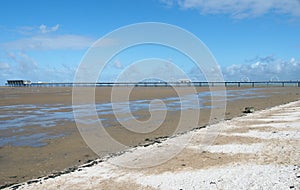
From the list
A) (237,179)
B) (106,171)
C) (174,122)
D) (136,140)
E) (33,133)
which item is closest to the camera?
(237,179)

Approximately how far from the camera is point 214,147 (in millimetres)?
11023

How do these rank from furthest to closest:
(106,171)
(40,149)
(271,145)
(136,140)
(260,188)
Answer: (136,140) < (40,149) < (271,145) < (106,171) < (260,188)

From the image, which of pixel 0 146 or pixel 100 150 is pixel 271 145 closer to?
pixel 100 150

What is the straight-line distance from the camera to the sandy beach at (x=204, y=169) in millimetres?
7285

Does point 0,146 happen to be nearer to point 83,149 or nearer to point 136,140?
point 83,149

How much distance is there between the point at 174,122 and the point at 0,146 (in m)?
9.24

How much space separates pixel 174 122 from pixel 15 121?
30.0ft

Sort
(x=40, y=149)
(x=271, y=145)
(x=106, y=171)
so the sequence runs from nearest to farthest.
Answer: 1. (x=106, y=171)
2. (x=271, y=145)
3. (x=40, y=149)

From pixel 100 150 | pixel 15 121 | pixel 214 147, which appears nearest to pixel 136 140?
pixel 100 150

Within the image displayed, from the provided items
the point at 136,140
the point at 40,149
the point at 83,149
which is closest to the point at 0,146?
the point at 40,149

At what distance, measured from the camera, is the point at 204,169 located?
839cm

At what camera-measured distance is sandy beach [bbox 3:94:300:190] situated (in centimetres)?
729

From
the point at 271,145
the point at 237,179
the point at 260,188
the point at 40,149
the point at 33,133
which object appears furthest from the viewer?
the point at 33,133

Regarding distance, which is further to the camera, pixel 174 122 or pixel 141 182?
pixel 174 122
